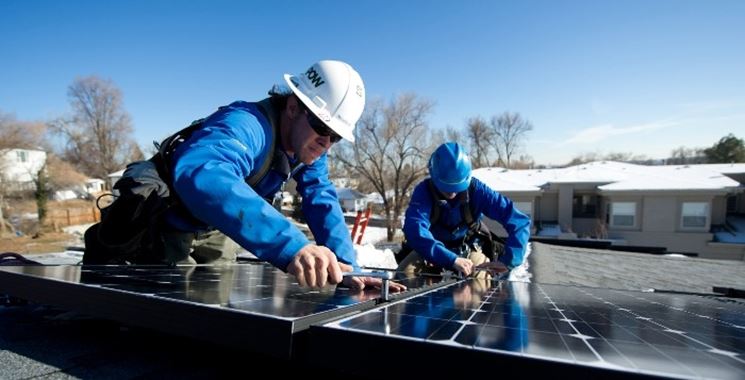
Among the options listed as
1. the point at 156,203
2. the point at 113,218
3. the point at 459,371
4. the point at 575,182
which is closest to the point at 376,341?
the point at 459,371

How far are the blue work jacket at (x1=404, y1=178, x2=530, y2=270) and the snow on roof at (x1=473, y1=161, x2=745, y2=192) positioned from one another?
22.9 m

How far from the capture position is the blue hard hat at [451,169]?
15.5ft

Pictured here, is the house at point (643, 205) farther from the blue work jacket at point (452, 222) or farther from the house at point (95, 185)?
the house at point (95, 185)

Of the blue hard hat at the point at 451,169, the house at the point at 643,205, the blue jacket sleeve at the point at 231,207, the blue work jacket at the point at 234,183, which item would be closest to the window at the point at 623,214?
the house at the point at 643,205

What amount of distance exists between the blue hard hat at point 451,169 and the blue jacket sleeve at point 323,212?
174cm

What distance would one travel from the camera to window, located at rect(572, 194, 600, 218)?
91.4 ft

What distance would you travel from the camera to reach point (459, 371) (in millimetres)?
843

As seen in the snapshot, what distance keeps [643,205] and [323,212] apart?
2805cm

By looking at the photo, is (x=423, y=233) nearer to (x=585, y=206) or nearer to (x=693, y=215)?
(x=693, y=215)

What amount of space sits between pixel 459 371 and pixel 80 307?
1.52 m

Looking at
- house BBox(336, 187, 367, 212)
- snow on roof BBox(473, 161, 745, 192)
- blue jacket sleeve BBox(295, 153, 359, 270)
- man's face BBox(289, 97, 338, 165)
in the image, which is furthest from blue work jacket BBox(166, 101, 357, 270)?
house BBox(336, 187, 367, 212)

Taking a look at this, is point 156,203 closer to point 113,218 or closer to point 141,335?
point 113,218

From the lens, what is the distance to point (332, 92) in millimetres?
2660

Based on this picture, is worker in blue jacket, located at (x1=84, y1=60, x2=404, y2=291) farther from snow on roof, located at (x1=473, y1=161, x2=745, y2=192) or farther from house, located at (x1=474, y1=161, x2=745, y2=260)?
snow on roof, located at (x1=473, y1=161, x2=745, y2=192)
